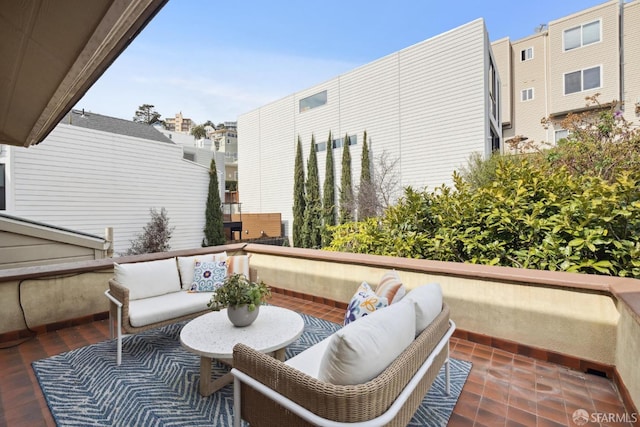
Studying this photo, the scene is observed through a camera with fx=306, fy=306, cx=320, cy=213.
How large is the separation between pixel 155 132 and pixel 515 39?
19.0 meters

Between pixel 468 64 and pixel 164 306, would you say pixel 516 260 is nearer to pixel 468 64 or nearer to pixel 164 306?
pixel 164 306

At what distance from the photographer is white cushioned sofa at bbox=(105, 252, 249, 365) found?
3.00 metres

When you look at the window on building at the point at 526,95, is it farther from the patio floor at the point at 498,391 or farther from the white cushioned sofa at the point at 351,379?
the white cushioned sofa at the point at 351,379

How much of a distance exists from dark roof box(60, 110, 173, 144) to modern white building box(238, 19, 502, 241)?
19.5 ft

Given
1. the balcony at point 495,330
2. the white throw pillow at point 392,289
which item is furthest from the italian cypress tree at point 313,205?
the white throw pillow at point 392,289

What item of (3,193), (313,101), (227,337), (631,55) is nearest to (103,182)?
(3,193)

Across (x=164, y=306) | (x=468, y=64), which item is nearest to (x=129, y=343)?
(x=164, y=306)

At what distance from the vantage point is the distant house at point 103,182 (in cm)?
899

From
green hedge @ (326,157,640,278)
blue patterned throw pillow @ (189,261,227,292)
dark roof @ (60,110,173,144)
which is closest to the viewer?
green hedge @ (326,157,640,278)

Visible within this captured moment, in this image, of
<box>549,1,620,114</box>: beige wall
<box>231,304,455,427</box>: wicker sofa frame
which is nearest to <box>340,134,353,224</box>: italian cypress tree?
<box>549,1,620,114</box>: beige wall

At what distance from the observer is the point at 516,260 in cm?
358

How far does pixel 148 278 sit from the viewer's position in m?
3.61

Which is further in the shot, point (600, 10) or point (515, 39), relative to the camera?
point (515, 39)

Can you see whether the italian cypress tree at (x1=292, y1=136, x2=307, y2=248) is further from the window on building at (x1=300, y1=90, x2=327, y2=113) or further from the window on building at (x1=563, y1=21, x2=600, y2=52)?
the window on building at (x1=563, y1=21, x2=600, y2=52)
